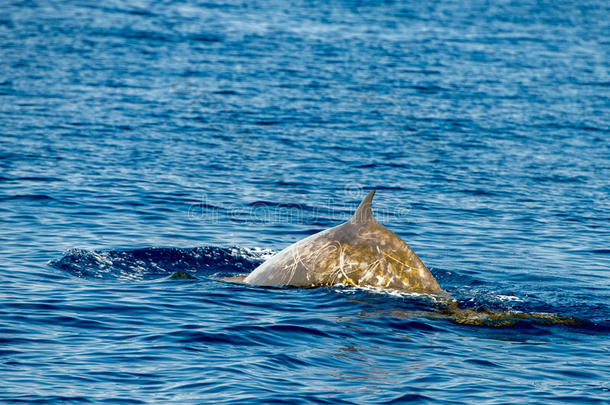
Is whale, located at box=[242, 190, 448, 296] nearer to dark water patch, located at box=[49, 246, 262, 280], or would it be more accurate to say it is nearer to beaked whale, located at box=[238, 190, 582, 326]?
beaked whale, located at box=[238, 190, 582, 326]

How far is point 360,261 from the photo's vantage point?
17.0m

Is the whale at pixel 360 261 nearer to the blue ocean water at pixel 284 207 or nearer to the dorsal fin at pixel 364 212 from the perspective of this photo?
the dorsal fin at pixel 364 212

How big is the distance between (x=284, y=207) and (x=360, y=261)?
8.93m

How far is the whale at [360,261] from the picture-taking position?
667 inches

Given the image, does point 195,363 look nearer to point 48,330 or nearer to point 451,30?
point 48,330

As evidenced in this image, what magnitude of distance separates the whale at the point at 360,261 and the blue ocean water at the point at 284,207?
32 centimetres

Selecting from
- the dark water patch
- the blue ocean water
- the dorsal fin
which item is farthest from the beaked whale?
the dark water patch

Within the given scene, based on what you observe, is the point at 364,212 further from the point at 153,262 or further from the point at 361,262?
the point at 153,262

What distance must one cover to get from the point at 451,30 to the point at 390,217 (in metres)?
47.4

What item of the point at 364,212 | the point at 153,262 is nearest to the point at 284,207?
the point at 153,262

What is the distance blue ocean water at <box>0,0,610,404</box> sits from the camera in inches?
519

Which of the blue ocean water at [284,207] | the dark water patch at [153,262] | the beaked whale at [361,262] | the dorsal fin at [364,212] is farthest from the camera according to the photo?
the dark water patch at [153,262]

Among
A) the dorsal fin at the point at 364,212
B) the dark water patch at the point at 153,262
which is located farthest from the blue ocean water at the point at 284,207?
the dorsal fin at the point at 364,212

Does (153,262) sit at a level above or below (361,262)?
below
